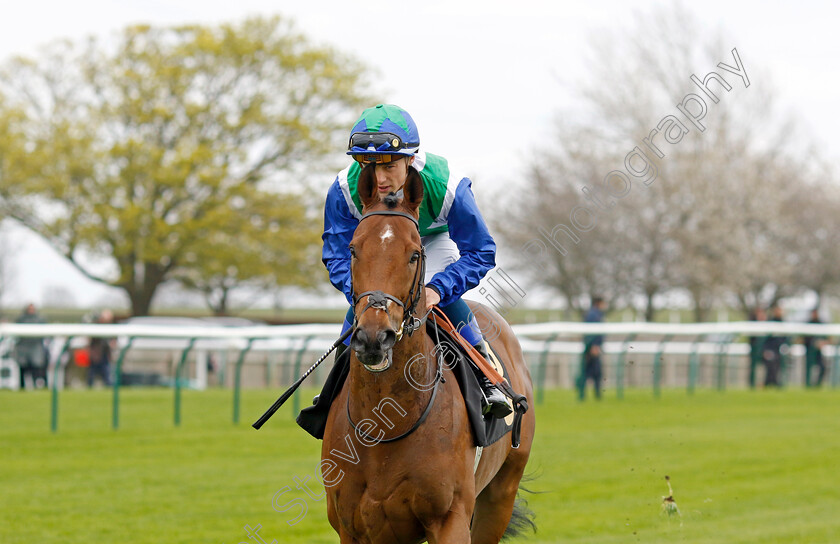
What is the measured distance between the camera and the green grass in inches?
274

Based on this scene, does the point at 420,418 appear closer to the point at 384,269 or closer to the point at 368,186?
the point at 384,269

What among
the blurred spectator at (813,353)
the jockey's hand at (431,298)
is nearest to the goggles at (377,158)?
the jockey's hand at (431,298)

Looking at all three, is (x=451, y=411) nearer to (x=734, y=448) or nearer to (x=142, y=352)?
(x=734, y=448)

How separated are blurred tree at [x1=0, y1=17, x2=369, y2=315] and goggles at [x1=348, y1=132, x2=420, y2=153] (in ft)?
90.6

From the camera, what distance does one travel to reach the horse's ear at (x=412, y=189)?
3.89m

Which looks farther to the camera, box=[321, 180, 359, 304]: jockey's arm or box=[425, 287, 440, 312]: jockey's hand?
box=[321, 180, 359, 304]: jockey's arm

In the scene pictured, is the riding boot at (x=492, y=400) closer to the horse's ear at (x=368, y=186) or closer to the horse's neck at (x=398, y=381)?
the horse's neck at (x=398, y=381)

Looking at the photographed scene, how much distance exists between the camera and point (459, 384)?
14.2 feet

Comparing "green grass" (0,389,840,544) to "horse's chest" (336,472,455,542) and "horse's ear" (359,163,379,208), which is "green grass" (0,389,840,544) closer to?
"horse's chest" (336,472,455,542)

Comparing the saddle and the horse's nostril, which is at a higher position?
the horse's nostril

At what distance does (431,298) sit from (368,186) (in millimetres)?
489

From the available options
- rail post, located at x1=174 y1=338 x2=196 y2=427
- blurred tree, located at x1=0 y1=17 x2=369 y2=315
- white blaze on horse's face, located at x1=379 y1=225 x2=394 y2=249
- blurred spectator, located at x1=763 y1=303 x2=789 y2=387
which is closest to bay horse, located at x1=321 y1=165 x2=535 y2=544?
white blaze on horse's face, located at x1=379 y1=225 x2=394 y2=249

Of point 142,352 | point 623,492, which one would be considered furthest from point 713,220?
point 623,492

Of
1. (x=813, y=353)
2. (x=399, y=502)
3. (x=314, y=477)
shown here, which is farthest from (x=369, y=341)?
(x=813, y=353)
